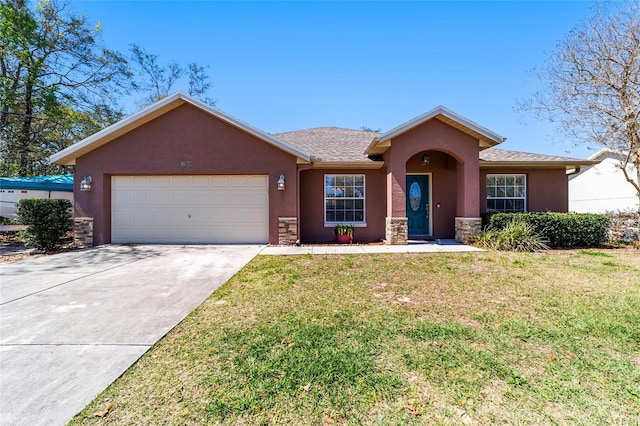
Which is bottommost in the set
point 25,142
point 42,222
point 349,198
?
point 42,222

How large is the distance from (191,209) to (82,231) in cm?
370

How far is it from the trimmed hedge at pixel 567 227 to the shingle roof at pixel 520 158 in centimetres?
234

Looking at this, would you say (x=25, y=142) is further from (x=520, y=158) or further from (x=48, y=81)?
(x=520, y=158)

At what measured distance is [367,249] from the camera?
30.0 feet

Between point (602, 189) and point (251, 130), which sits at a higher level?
point (251, 130)

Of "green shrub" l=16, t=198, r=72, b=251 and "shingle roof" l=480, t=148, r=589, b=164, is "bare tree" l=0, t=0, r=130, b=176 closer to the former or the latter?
"green shrub" l=16, t=198, r=72, b=251

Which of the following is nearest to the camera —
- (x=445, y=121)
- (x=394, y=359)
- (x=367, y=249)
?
(x=394, y=359)

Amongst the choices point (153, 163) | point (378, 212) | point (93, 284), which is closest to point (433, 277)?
point (378, 212)

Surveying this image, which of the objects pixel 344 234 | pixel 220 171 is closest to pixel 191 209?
pixel 220 171

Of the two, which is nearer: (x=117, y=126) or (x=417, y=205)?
(x=117, y=126)

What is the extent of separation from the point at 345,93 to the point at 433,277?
11878 millimetres

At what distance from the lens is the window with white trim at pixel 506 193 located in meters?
11.6

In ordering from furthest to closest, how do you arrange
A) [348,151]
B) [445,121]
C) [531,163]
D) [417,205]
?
[348,151] → [417,205] → [531,163] → [445,121]

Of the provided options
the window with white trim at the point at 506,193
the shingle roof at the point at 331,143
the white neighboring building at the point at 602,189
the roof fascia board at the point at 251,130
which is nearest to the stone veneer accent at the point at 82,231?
the roof fascia board at the point at 251,130
